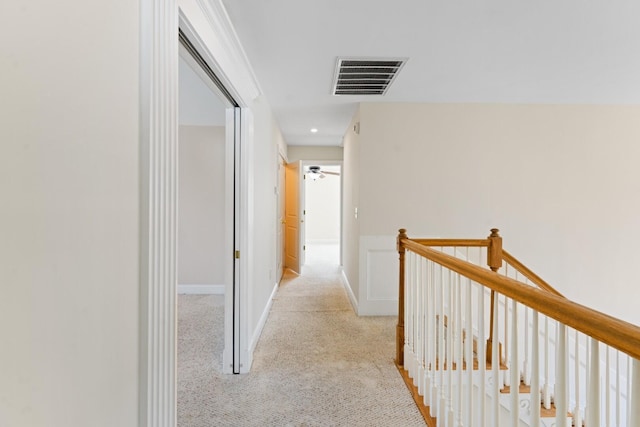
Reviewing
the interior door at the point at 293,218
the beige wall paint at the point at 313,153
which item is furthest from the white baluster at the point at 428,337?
the beige wall paint at the point at 313,153

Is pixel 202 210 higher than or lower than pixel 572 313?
higher

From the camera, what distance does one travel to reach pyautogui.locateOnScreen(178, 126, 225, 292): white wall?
427 centimetres

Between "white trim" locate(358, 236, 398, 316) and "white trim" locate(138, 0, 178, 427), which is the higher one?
"white trim" locate(138, 0, 178, 427)

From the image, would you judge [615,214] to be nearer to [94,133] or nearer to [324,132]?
[324,132]

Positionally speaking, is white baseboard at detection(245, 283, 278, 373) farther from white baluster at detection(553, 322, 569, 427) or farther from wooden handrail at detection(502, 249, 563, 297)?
wooden handrail at detection(502, 249, 563, 297)

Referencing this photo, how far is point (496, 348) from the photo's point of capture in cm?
126

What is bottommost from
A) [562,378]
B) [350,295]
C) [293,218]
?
[350,295]

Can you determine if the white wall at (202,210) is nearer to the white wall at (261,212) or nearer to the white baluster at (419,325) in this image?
the white wall at (261,212)

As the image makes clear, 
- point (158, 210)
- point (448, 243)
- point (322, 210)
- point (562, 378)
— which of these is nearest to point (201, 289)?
point (448, 243)

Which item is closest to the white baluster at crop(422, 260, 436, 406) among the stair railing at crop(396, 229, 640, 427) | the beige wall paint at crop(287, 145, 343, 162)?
the stair railing at crop(396, 229, 640, 427)

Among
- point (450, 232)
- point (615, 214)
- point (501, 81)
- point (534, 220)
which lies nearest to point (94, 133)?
point (501, 81)

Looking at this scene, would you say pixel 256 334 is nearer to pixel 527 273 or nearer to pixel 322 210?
pixel 527 273

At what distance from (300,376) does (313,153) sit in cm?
406

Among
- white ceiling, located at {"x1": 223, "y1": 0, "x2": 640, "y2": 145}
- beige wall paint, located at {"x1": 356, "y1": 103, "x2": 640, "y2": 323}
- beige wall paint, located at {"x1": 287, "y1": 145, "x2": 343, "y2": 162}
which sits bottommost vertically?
beige wall paint, located at {"x1": 356, "y1": 103, "x2": 640, "y2": 323}
